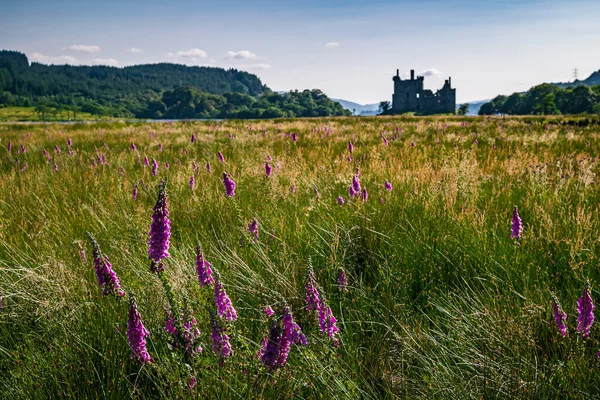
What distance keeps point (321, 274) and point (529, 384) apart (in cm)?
143

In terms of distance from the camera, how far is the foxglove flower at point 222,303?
4.92 feet

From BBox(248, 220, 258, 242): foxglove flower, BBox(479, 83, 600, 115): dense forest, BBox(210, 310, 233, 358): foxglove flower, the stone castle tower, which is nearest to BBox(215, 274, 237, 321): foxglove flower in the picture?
BBox(210, 310, 233, 358): foxglove flower

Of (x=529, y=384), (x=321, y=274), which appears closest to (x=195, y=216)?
(x=321, y=274)

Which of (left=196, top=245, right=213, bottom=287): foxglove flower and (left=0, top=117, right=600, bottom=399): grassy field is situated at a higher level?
(left=196, top=245, right=213, bottom=287): foxglove flower

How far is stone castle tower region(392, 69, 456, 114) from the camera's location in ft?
437

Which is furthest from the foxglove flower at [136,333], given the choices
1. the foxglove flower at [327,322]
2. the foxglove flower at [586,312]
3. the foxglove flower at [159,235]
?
the foxglove flower at [586,312]

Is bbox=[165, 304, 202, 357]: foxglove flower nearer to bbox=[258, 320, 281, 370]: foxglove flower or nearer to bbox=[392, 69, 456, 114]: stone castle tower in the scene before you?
bbox=[258, 320, 281, 370]: foxglove flower

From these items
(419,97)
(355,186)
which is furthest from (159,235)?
(419,97)

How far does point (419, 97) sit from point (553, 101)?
177ft

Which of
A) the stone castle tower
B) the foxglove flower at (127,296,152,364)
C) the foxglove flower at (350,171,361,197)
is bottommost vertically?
the foxglove flower at (127,296,152,364)

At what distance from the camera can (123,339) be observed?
68.4 inches

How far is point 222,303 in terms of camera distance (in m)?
1.53

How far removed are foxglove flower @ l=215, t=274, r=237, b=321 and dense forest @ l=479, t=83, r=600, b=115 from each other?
89377 millimetres

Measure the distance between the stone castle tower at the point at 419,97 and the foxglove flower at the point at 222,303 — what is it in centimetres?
14252
